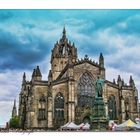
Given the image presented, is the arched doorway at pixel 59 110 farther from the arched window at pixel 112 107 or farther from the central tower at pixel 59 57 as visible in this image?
the central tower at pixel 59 57

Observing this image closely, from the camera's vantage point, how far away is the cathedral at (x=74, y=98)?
2798cm

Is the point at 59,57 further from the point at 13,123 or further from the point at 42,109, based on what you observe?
the point at 42,109

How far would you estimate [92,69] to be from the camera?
3056 centimetres

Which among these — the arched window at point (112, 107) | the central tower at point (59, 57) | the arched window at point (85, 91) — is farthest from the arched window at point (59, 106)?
the central tower at point (59, 57)

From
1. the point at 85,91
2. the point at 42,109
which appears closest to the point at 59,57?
the point at 85,91

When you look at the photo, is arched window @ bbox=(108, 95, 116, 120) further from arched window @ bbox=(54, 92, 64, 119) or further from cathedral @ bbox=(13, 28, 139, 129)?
arched window @ bbox=(54, 92, 64, 119)

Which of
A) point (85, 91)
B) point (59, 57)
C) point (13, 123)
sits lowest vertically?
point (13, 123)

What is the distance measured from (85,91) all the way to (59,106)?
2762mm

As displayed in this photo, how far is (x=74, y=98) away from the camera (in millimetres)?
28344

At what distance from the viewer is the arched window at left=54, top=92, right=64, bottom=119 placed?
92.6ft

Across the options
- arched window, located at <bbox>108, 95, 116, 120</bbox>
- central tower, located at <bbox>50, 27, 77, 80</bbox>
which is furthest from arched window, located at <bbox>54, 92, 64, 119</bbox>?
central tower, located at <bbox>50, 27, 77, 80</bbox>
